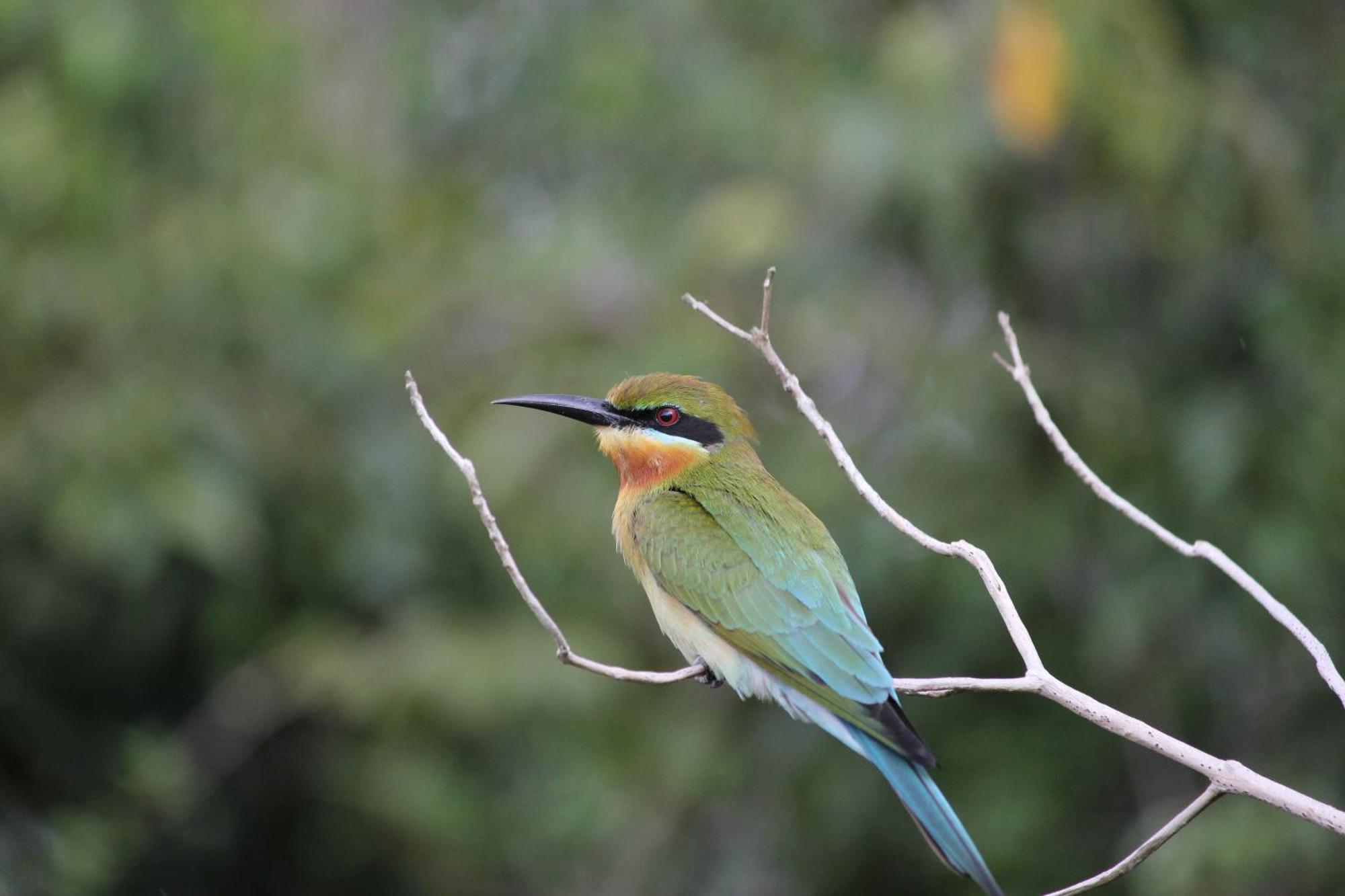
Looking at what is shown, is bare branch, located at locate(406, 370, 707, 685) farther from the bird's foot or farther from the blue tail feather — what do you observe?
the bird's foot

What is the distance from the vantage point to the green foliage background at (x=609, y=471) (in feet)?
12.1

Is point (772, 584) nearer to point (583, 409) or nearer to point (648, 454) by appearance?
point (648, 454)

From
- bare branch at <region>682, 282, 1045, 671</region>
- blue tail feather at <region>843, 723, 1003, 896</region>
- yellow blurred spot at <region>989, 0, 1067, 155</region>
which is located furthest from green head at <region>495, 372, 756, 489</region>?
yellow blurred spot at <region>989, 0, 1067, 155</region>

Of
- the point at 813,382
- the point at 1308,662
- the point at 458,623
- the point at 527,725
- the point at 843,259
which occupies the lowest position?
the point at 527,725

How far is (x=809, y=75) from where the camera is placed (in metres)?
4.43

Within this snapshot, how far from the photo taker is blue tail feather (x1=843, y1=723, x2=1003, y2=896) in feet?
6.61

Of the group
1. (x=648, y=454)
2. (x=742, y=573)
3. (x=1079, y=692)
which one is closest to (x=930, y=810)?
(x=1079, y=692)

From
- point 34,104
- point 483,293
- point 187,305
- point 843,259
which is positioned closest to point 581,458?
point 483,293

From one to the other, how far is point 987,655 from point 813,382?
3.12 ft

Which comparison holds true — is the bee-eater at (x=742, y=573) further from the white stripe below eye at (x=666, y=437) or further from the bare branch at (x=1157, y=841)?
the bare branch at (x=1157, y=841)

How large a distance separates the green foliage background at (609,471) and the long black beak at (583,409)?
0.75 m

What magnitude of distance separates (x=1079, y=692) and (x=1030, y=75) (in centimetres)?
184

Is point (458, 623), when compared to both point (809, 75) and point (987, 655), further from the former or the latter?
point (809, 75)

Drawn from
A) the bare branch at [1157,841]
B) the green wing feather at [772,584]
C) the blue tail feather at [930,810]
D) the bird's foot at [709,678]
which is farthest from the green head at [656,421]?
the bare branch at [1157,841]
